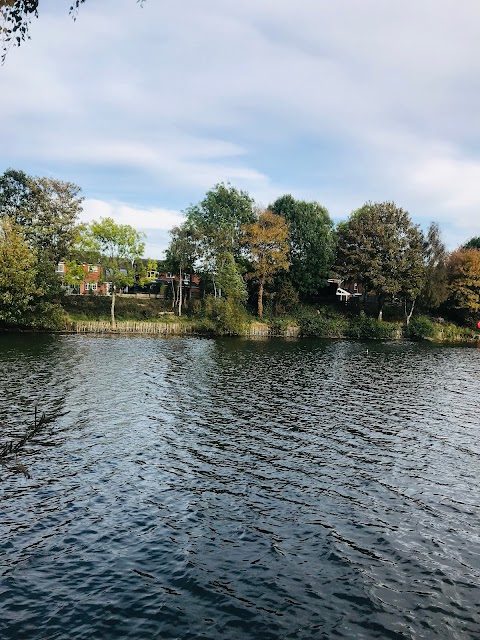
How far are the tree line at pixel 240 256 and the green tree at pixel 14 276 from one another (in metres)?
0.15

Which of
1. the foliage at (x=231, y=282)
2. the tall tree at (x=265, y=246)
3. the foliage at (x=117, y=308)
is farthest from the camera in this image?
the tall tree at (x=265, y=246)

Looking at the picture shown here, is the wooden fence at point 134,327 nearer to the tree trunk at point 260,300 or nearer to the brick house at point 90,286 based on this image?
the brick house at point 90,286

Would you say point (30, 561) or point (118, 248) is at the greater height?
point (118, 248)

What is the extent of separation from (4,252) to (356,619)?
6453 centimetres

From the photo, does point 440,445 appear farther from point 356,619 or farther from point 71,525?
point 71,525

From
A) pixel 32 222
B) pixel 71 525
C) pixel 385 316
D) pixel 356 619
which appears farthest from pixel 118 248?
pixel 356 619

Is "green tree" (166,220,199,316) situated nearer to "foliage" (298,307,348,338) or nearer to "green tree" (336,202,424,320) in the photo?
"foliage" (298,307,348,338)

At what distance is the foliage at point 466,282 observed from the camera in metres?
90.6

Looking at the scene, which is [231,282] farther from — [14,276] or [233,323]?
[14,276]

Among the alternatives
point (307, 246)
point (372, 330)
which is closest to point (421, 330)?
point (372, 330)

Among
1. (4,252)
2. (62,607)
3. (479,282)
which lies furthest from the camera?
(479,282)

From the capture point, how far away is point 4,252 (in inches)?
2518

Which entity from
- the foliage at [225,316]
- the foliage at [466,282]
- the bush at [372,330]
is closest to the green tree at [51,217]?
the foliage at [225,316]

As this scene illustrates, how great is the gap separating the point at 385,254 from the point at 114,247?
46.7 m
